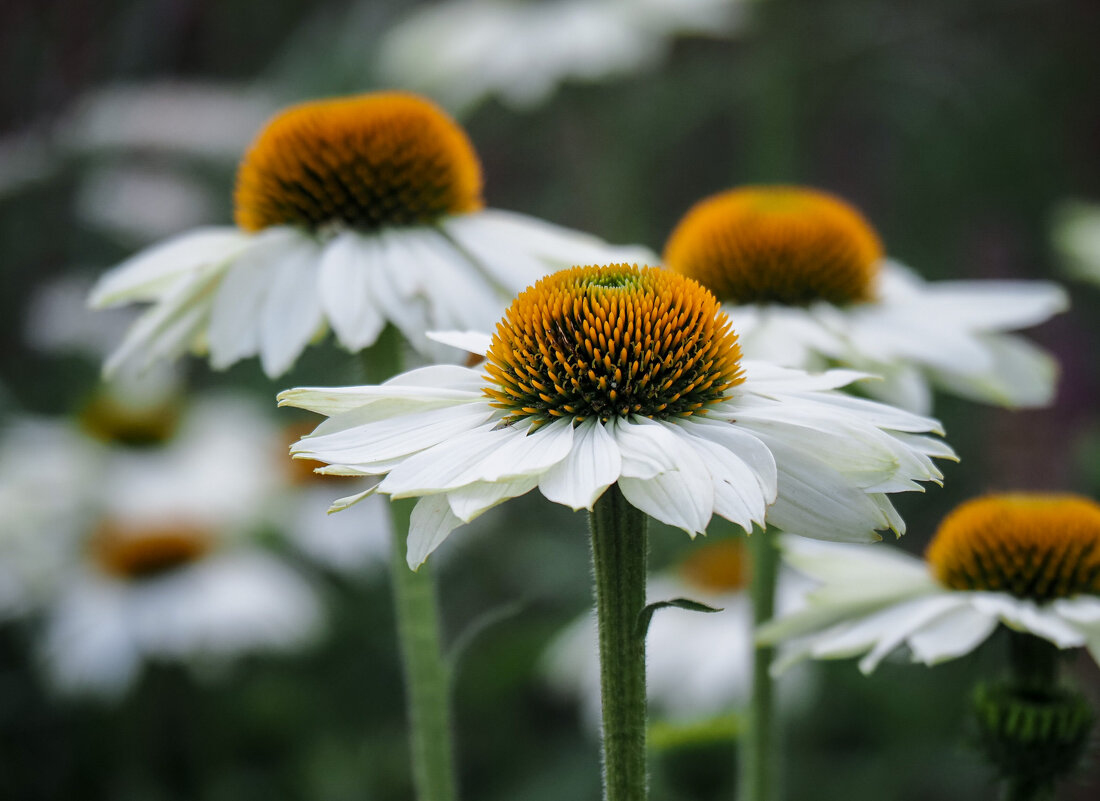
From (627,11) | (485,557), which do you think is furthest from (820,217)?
(627,11)

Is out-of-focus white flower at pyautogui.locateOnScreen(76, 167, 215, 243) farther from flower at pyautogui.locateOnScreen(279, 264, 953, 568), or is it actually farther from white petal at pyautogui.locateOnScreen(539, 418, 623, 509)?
white petal at pyautogui.locateOnScreen(539, 418, 623, 509)

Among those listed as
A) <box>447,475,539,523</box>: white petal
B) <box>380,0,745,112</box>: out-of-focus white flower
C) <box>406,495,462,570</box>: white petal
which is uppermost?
<box>380,0,745,112</box>: out-of-focus white flower

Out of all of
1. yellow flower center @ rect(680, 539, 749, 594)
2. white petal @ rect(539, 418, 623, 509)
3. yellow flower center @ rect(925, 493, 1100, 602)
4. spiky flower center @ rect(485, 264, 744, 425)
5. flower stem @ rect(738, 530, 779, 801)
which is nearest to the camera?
white petal @ rect(539, 418, 623, 509)

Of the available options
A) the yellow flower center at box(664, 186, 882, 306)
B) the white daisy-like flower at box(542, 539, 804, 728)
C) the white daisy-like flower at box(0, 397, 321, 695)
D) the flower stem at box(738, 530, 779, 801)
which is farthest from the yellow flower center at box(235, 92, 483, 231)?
the white daisy-like flower at box(0, 397, 321, 695)

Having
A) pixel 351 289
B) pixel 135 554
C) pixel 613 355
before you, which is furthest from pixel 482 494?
pixel 135 554

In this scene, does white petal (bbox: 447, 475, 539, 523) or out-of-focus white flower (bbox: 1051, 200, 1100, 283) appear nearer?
white petal (bbox: 447, 475, 539, 523)

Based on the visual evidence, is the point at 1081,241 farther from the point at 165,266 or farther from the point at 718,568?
the point at 165,266
